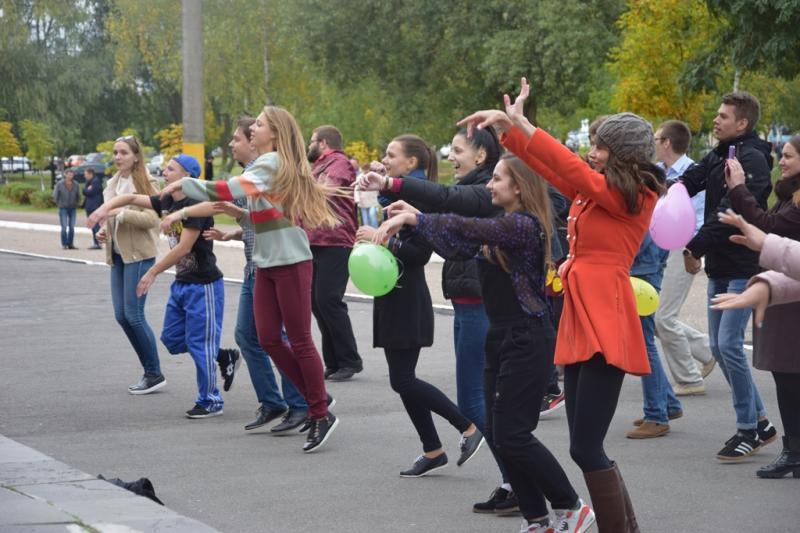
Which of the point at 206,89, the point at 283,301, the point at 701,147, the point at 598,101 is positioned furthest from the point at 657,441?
the point at 206,89

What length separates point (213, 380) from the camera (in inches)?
357

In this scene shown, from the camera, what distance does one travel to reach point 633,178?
16.9 feet

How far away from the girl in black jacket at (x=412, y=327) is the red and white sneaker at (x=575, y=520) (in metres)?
1.61

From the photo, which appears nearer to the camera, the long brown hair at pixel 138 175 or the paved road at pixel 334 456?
the paved road at pixel 334 456

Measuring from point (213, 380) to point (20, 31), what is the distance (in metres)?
54.7

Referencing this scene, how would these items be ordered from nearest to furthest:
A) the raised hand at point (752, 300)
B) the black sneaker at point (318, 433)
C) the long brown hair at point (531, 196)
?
the raised hand at point (752, 300), the long brown hair at point (531, 196), the black sneaker at point (318, 433)

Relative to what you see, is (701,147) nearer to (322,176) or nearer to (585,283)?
(322,176)

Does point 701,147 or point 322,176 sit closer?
point 322,176

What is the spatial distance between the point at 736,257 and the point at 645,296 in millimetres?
619

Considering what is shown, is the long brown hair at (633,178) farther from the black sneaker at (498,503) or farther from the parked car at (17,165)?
the parked car at (17,165)

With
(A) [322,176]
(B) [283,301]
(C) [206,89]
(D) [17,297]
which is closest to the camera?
(B) [283,301]

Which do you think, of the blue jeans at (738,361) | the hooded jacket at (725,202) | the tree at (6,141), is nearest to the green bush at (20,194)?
the tree at (6,141)

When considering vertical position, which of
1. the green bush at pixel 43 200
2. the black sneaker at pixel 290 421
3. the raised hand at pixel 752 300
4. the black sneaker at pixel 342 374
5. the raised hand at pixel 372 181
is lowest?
the green bush at pixel 43 200

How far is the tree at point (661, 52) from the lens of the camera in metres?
26.5
